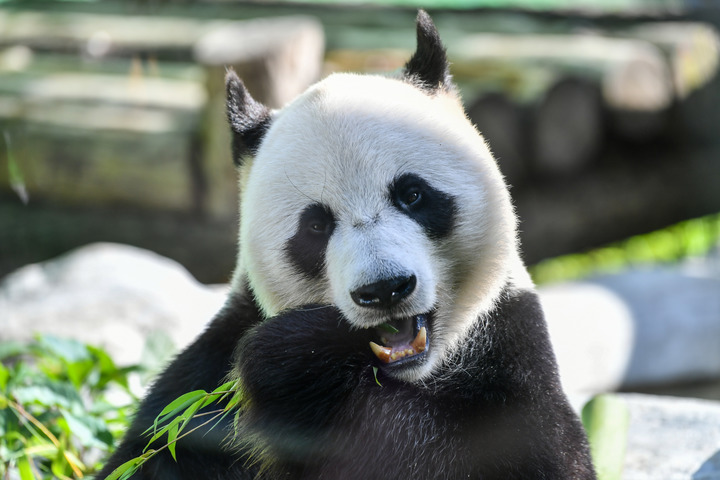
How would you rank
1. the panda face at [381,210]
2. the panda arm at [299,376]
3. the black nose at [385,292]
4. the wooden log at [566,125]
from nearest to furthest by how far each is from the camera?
the black nose at [385,292]
the panda arm at [299,376]
the panda face at [381,210]
the wooden log at [566,125]

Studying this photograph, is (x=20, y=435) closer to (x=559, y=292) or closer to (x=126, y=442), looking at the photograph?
(x=126, y=442)

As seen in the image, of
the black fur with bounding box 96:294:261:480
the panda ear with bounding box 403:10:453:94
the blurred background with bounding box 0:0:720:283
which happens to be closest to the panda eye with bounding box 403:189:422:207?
the panda ear with bounding box 403:10:453:94

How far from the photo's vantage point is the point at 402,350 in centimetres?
241

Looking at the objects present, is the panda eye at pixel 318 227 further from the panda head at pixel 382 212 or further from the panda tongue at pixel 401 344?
the panda tongue at pixel 401 344

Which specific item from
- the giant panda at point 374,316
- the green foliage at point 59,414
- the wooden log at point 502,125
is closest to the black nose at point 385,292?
the giant panda at point 374,316

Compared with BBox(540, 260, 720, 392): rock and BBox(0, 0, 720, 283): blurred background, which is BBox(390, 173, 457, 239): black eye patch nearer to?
BBox(540, 260, 720, 392): rock

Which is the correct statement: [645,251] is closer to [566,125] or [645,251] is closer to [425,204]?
[566,125]

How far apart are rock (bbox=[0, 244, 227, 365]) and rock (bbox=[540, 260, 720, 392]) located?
2346mm

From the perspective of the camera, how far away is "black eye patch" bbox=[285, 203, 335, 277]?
2.55m

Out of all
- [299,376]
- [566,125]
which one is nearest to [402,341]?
[299,376]

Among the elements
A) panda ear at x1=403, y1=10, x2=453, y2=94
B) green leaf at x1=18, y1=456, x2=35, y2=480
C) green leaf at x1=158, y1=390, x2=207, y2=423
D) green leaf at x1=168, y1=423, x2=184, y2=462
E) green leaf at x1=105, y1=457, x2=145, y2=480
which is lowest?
green leaf at x1=18, y1=456, x2=35, y2=480

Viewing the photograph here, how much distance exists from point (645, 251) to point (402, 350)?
662 centimetres

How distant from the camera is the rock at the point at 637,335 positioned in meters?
5.70

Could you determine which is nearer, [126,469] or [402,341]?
[402,341]
